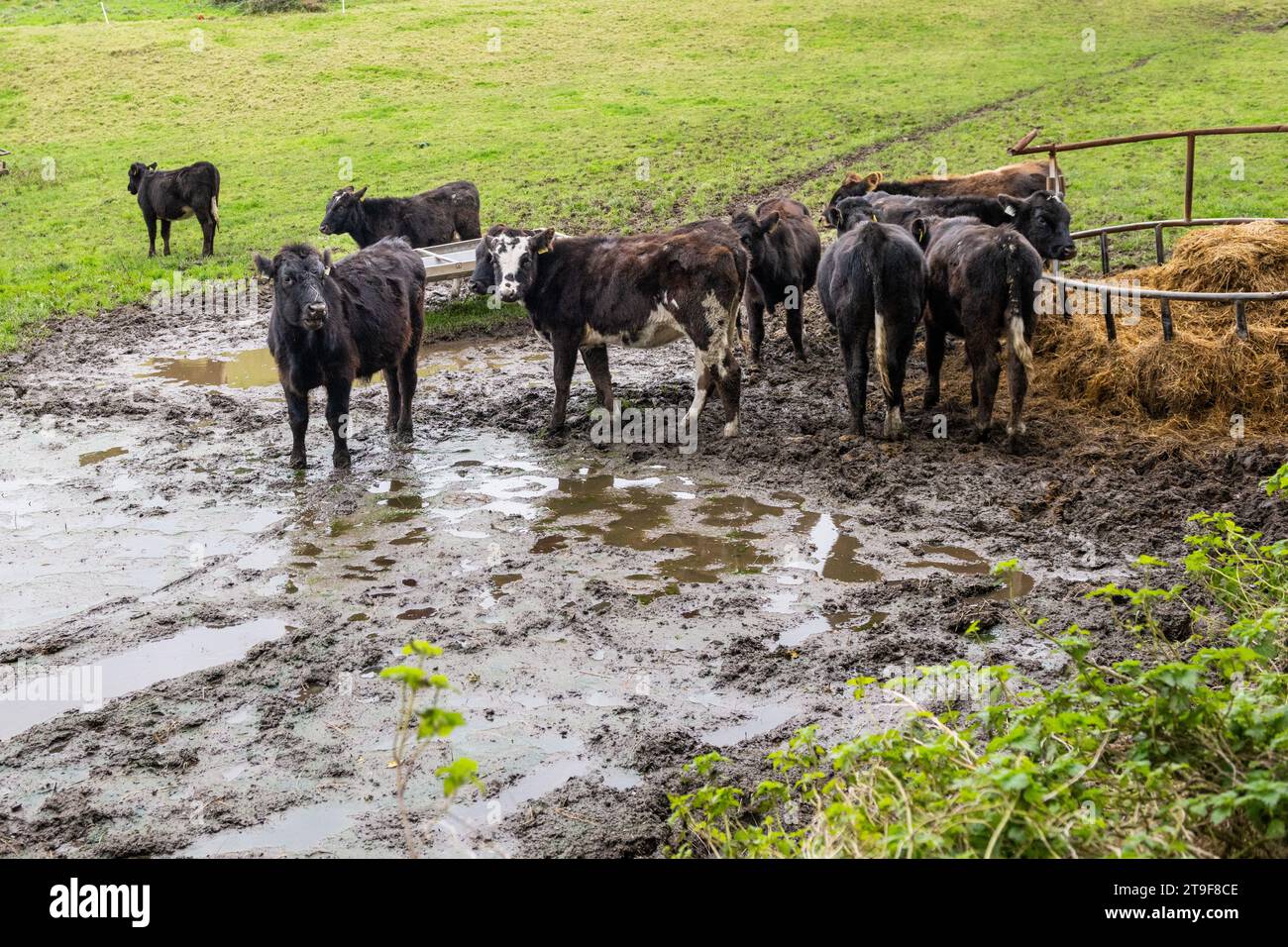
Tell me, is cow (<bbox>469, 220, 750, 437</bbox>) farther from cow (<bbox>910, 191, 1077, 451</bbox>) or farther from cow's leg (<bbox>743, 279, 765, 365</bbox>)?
cow (<bbox>910, 191, 1077, 451</bbox>)

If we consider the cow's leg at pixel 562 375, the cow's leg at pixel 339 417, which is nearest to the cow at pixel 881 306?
the cow's leg at pixel 562 375

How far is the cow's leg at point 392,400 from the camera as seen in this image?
10.4 meters

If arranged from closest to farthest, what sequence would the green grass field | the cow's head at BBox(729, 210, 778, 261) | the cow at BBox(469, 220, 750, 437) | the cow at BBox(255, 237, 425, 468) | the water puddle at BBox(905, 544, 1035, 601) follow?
the water puddle at BBox(905, 544, 1035, 601) < the cow at BBox(255, 237, 425, 468) < the cow at BBox(469, 220, 750, 437) < the cow's head at BBox(729, 210, 778, 261) < the green grass field

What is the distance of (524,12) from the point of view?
38281mm

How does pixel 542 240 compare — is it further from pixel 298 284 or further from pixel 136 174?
pixel 136 174

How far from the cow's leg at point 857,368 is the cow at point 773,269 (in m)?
2.39

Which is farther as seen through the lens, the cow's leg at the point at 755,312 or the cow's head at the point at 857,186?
the cow's head at the point at 857,186

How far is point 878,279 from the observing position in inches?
354

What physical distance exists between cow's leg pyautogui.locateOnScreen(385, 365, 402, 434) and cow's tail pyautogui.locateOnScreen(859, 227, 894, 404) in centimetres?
420

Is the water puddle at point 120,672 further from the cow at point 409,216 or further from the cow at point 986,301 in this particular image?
the cow at point 409,216

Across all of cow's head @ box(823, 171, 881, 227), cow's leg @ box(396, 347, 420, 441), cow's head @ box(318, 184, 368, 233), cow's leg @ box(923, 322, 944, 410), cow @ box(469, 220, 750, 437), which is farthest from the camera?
cow's head @ box(318, 184, 368, 233)

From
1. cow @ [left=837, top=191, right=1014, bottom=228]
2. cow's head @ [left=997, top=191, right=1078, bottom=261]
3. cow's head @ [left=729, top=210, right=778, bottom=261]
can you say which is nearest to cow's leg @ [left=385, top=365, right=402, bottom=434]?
cow's head @ [left=729, top=210, right=778, bottom=261]

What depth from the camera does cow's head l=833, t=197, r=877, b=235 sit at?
11680 millimetres
